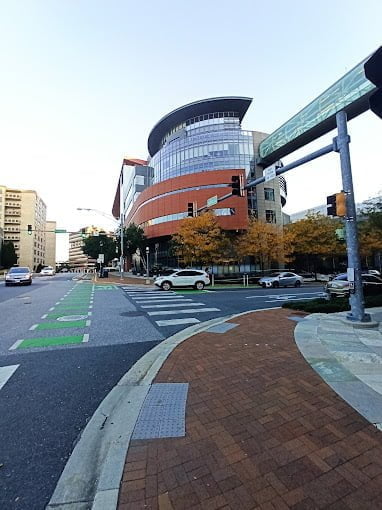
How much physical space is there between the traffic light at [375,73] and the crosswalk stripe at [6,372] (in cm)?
643

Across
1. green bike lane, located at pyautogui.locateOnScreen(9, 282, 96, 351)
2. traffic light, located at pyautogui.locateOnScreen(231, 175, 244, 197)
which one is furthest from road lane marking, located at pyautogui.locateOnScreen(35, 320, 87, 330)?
traffic light, located at pyautogui.locateOnScreen(231, 175, 244, 197)

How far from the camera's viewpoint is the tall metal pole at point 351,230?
25.3ft

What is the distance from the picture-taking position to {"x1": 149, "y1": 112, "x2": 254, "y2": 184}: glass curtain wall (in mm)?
45312

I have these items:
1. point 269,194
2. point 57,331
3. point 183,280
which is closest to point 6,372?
point 57,331

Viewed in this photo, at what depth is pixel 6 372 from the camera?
15.4 feet

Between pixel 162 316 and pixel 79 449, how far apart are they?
7197mm

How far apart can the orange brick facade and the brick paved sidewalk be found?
34694mm

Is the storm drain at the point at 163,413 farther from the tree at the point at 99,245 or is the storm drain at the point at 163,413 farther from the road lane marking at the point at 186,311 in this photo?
the tree at the point at 99,245

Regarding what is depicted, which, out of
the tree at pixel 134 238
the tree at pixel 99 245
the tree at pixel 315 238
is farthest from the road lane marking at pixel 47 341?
→ the tree at pixel 99 245

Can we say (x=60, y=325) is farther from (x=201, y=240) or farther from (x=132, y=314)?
(x=201, y=240)

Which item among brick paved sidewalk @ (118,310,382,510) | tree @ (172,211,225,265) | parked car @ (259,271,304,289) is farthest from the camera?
tree @ (172,211,225,265)

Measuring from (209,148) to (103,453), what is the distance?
48.0m

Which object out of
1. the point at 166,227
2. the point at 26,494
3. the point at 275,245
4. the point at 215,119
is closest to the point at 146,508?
the point at 26,494

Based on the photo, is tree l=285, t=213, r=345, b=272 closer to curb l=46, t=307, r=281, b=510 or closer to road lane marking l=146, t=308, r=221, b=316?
road lane marking l=146, t=308, r=221, b=316
